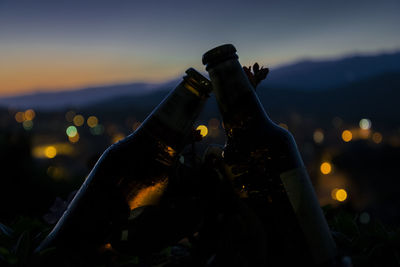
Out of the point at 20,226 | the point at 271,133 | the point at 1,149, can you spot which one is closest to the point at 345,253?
the point at 271,133

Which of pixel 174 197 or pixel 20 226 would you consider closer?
pixel 174 197

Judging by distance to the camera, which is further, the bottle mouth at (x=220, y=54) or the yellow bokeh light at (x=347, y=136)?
the yellow bokeh light at (x=347, y=136)

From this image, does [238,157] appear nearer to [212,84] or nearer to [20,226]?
[212,84]

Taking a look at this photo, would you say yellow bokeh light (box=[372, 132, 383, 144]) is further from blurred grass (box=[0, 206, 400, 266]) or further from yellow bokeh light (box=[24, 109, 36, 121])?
blurred grass (box=[0, 206, 400, 266])

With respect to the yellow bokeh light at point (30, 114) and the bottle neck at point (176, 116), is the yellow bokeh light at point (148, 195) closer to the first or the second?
the bottle neck at point (176, 116)

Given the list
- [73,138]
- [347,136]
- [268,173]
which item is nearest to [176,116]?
[268,173]

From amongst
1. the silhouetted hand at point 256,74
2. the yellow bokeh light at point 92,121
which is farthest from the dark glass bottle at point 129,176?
the yellow bokeh light at point 92,121
